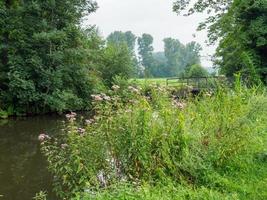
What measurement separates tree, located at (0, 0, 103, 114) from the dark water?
15.4ft

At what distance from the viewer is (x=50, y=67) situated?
2478 cm

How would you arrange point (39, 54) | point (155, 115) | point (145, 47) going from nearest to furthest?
point (155, 115), point (39, 54), point (145, 47)

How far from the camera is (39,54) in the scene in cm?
2489

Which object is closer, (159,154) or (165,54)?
(159,154)

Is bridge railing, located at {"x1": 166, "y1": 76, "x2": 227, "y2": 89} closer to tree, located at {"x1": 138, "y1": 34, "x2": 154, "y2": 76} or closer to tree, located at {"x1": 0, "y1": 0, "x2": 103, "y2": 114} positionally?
tree, located at {"x1": 0, "y1": 0, "x2": 103, "y2": 114}

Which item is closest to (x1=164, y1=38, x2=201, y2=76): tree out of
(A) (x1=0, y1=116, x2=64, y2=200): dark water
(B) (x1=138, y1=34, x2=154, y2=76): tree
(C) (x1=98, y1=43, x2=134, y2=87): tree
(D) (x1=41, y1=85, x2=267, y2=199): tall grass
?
(B) (x1=138, y1=34, x2=154, y2=76): tree

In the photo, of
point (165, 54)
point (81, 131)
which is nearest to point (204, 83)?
point (81, 131)

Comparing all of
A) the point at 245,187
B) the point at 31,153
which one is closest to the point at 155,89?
the point at 245,187

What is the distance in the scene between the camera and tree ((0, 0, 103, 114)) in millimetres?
23844

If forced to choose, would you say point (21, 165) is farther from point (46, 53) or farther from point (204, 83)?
point (46, 53)

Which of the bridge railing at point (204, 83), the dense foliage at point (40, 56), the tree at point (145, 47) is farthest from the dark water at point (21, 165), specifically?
the tree at point (145, 47)

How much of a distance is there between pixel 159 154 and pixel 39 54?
20283 millimetres

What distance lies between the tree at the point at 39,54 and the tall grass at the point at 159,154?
1780 cm

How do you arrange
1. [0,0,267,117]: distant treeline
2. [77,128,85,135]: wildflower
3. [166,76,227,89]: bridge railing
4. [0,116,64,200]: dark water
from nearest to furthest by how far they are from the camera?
[77,128,85,135]: wildflower < [0,116,64,200]: dark water < [166,76,227,89]: bridge railing < [0,0,267,117]: distant treeline
